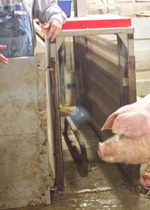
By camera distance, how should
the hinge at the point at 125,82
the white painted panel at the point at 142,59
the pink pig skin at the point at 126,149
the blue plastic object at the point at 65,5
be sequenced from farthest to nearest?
the white painted panel at the point at 142,59 → the blue plastic object at the point at 65,5 → the hinge at the point at 125,82 → the pink pig skin at the point at 126,149

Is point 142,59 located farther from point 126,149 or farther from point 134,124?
point 134,124

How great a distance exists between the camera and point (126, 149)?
62.7 inches

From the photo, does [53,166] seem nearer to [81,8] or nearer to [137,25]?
[81,8]

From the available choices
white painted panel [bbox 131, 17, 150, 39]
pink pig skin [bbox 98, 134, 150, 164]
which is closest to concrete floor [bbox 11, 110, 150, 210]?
pink pig skin [bbox 98, 134, 150, 164]

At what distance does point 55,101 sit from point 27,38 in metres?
Answer: 0.70

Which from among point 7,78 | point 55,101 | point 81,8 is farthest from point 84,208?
point 81,8

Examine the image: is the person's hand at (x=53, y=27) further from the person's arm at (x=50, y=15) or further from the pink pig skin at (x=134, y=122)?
the pink pig skin at (x=134, y=122)

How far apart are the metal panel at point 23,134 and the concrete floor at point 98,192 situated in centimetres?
21

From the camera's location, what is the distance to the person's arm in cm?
253

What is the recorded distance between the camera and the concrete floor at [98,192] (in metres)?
2.88

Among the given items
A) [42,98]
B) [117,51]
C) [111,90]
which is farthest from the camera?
[111,90]

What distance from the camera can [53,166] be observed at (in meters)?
3.12

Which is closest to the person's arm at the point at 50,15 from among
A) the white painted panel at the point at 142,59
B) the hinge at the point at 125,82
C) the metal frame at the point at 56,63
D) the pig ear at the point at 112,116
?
the metal frame at the point at 56,63

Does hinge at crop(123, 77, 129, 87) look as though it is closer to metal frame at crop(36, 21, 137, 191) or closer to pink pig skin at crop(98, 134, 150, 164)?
metal frame at crop(36, 21, 137, 191)
